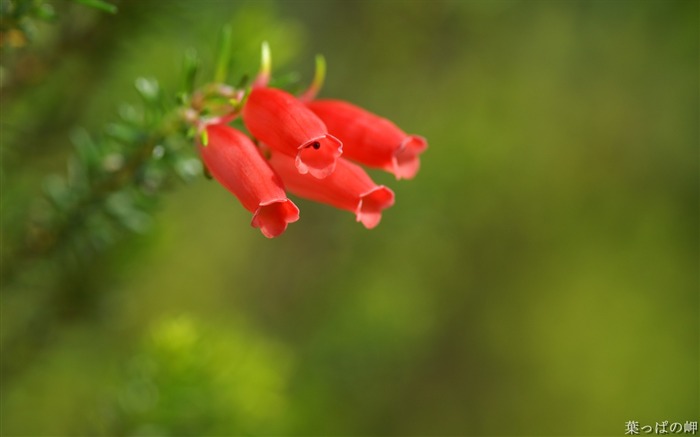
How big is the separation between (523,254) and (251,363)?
5.10 ft

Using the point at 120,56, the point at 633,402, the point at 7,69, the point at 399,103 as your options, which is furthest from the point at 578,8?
the point at 7,69

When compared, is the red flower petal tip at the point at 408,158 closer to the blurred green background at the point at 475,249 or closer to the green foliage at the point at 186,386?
the green foliage at the point at 186,386

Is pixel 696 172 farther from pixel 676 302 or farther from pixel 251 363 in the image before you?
pixel 251 363

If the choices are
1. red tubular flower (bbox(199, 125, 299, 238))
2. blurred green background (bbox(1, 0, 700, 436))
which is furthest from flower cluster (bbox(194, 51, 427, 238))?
blurred green background (bbox(1, 0, 700, 436))

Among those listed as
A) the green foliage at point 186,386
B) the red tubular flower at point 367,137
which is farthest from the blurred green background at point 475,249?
the red tubular flower at point 367,137

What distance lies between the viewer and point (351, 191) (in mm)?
609

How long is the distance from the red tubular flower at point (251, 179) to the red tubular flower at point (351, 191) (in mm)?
53

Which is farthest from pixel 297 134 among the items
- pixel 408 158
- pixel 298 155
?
pixel 408 158

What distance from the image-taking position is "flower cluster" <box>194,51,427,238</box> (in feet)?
1.88

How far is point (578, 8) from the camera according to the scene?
2.14 meters

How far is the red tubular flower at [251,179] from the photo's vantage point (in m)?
0.57

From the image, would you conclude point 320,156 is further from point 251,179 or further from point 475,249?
point 475,249

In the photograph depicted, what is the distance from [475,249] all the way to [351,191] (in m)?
1.88

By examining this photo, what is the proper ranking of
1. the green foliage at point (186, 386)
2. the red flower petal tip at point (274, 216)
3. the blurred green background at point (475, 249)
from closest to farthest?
the red flower petal tip at point (274, 216)
the green foliage at point (186, 386)
the blurred green background at point (475, 249)
